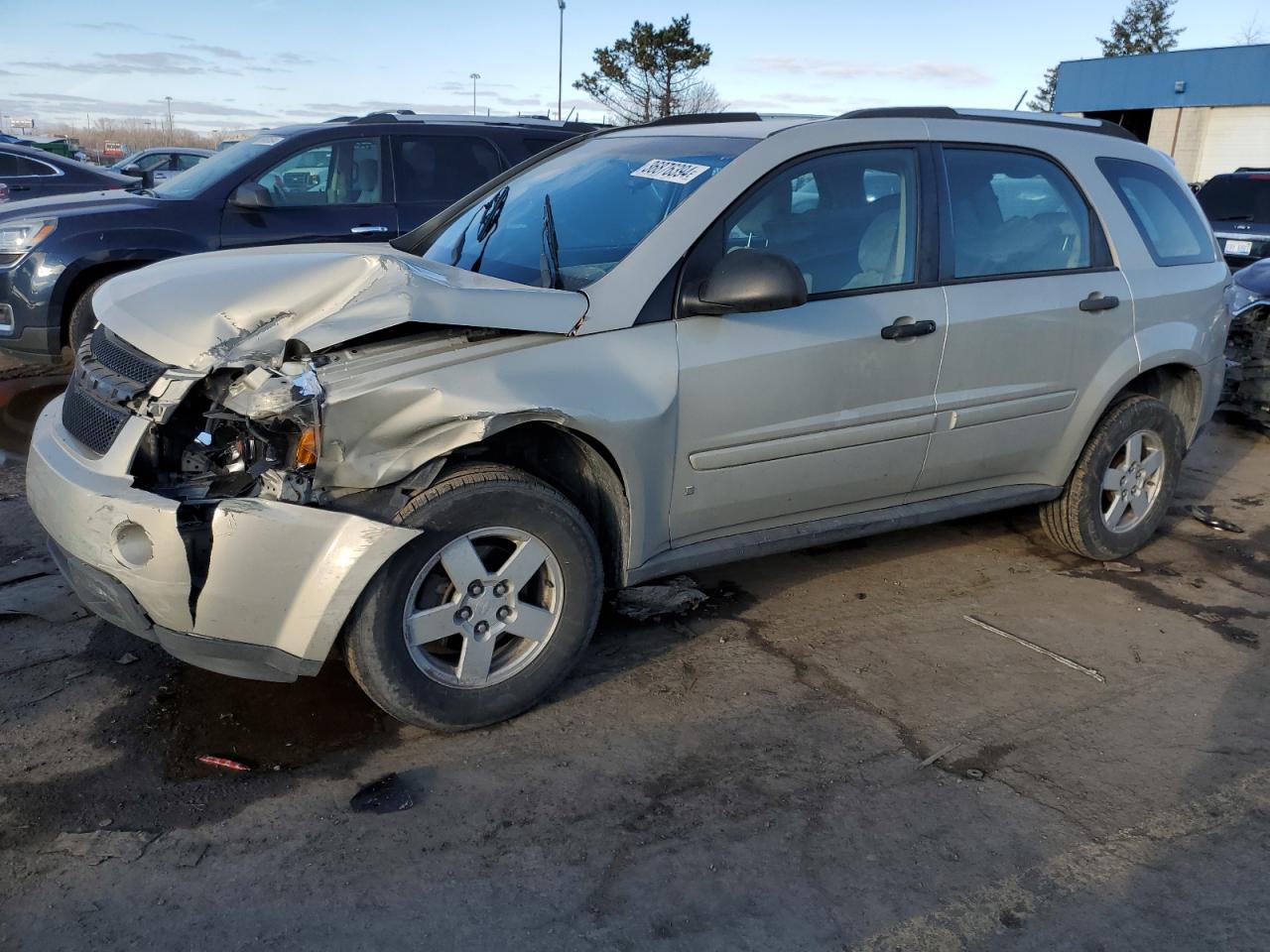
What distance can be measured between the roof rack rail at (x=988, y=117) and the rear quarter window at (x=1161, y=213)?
0.20 m

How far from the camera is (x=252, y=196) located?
723 cm

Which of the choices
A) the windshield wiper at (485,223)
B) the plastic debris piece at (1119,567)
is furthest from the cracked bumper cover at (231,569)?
the plastic debris piece at (1119,567)

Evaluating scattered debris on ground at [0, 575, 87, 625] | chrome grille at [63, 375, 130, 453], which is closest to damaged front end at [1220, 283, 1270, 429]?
chrome grille at [63, 375, 130, 453]

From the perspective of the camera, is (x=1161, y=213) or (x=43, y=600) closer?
(x=43, y=600)

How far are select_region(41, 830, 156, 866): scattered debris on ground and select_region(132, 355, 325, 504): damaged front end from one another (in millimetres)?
895

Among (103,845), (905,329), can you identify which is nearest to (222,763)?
(103,845)

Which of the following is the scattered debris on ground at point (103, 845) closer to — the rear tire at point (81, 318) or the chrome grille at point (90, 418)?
the chrome grille at point (90, 418)

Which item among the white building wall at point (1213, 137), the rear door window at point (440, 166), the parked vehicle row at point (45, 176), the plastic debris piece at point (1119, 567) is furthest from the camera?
the white building wall at point (1213, 137)

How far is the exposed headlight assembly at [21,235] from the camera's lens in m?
7.11

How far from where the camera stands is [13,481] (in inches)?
217

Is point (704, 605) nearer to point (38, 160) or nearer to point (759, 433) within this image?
point (759, 433)

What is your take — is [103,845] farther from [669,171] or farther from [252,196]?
[252,196]

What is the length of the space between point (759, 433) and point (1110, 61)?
1478 inches

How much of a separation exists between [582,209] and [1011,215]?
1773 millimetres
